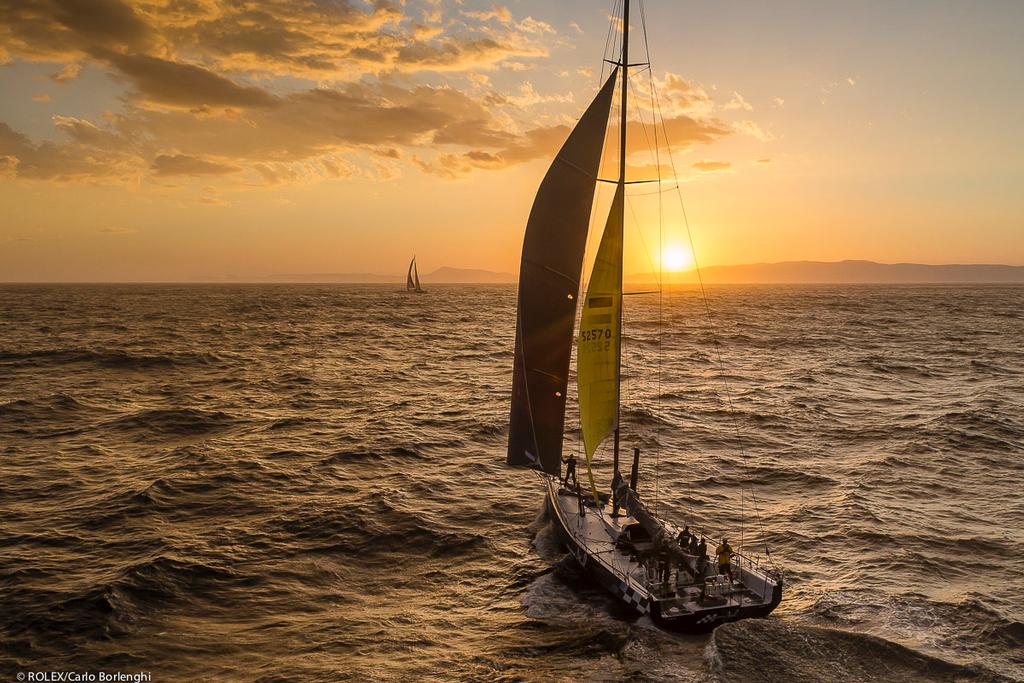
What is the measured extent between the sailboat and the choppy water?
133 centimetres

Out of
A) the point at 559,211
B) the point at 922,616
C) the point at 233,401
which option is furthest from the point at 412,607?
the point at 233,401

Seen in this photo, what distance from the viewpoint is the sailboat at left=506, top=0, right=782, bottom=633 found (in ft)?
53.3

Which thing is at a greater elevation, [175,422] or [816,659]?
[175,422]

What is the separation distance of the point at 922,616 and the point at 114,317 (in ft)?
444

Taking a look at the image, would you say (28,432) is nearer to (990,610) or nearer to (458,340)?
(990,610)

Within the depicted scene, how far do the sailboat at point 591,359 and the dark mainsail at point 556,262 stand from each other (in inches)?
1.1

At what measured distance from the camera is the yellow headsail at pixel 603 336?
59.0 feet

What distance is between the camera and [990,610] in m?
17.2

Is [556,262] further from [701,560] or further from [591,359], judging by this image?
[701,560]

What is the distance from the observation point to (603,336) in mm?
18484

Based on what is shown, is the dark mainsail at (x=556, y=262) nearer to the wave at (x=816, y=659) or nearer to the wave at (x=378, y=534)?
the wave at (x=378, y=534)

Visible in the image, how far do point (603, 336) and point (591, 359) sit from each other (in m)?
0.74
